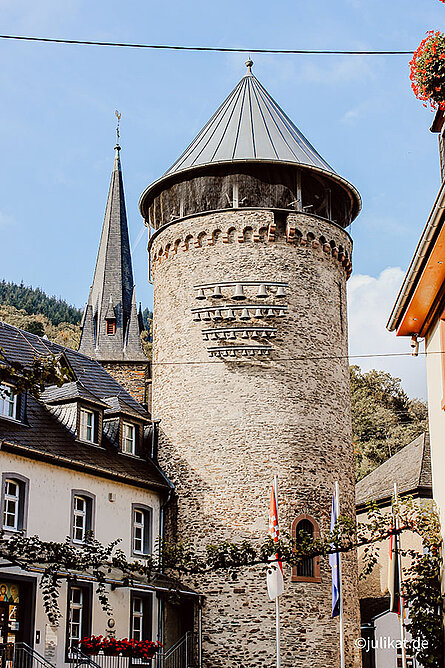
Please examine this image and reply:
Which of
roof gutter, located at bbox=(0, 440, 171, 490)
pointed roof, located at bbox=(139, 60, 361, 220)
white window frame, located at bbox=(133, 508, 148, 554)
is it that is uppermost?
pointed roof, located at bbox=(139, 60, 361, 220)

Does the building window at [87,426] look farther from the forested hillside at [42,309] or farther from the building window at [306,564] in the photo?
the forested hillside at [42,309]

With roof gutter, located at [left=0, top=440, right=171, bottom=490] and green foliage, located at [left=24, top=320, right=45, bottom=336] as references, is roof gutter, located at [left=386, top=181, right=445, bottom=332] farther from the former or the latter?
green foliage, located at [left=24, top=320, right=45, bottom=336]

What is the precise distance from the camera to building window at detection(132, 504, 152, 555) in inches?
1040

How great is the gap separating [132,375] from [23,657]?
1579 cm

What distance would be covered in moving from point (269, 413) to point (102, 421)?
452cm

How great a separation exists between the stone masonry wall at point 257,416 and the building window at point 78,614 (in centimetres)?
356

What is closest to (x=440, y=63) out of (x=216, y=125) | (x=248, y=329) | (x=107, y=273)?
(x=248, y=329)

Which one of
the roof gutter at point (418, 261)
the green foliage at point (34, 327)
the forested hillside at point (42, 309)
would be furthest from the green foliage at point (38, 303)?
the roof gutter at point (418, 261)

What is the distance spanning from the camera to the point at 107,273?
4131 centimetres

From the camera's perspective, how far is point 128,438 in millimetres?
27781

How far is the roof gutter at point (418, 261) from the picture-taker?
10531 mm

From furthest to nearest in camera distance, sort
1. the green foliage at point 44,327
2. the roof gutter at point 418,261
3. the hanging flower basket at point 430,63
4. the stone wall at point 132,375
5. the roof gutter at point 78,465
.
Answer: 1. the green foliage at point 44,327
2. the stone wall at point 132,375
3. the roof gutter at point 78,465
4. the roof gutter at point 418,261
5. the hanging flower basket at point 430,63

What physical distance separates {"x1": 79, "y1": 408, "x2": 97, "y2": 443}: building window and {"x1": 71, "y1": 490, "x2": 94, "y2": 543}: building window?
1773 millimetres

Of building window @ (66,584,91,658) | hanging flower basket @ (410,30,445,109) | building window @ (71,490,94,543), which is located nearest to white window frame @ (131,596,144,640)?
building window @ (66,584,91,658)
